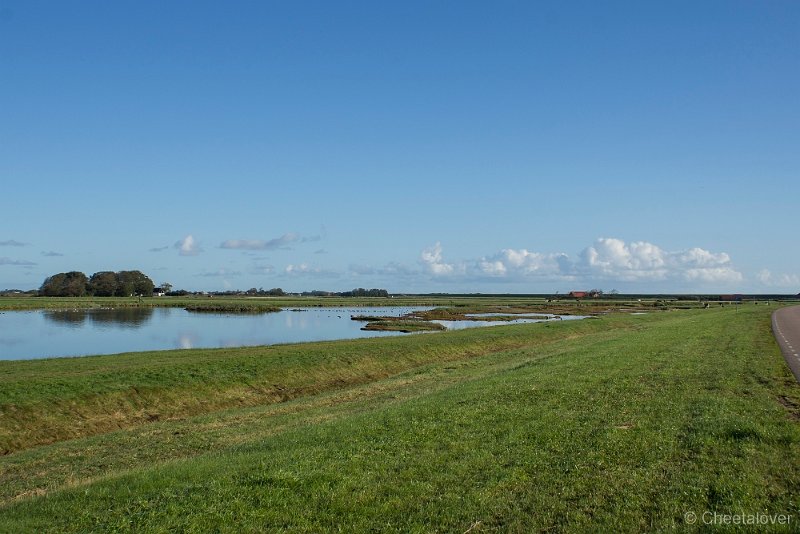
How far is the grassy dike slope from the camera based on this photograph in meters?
8.44

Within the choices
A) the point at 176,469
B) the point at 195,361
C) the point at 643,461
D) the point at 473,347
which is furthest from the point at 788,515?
the point at 473,347

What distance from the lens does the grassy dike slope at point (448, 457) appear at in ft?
27.7

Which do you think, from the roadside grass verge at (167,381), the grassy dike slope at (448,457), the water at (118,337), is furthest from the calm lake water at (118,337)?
the grassy dike slope at (448,457)

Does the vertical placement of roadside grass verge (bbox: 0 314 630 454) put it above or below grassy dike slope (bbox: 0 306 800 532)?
below

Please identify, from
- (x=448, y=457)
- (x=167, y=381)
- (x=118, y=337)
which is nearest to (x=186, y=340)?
(x=118, y=337)

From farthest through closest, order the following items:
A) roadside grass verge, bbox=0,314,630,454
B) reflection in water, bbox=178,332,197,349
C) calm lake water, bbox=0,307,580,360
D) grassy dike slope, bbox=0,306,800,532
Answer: reflection in water, bbox=178,332,197,349, calm lake water, bbox=0,307,580,360, roadside grass verge, bbox=0,314,630,454, grassy dike slope, bbox=0,306,800,532

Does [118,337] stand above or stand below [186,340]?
above

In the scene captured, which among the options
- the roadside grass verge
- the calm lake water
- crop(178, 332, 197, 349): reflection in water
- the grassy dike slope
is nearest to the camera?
the grassy dike slope

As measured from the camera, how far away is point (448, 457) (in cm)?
1105

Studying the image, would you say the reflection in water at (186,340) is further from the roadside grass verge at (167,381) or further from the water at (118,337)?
the roadside grass verge at (167,381)

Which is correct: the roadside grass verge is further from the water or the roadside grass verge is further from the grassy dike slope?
the water

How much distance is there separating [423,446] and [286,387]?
19.4 meters

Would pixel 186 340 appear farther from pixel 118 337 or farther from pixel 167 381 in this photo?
pixel 167 381

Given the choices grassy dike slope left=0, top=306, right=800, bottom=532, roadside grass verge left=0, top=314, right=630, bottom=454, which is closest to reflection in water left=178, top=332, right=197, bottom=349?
roadside grass verge left=0, top=314, right=630, bottom=454
